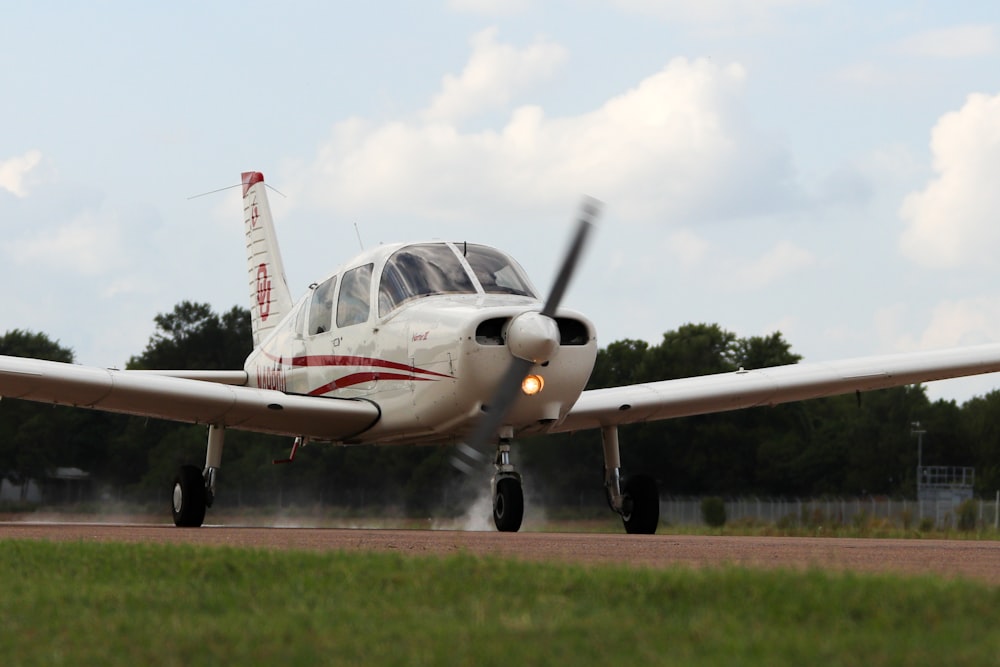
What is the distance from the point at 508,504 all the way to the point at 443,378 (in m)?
1.47

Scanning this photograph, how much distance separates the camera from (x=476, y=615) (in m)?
5.31

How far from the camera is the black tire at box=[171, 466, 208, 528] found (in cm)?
1806

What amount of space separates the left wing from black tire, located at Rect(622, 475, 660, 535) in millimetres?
777

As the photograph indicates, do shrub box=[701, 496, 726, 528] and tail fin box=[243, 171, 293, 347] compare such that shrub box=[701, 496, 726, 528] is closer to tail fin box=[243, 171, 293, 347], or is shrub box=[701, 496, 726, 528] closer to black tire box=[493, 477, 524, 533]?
tail fin box=[243, 171, 293, 347]

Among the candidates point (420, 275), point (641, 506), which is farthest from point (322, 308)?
point (641, 506)

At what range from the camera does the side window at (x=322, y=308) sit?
59.2 feet

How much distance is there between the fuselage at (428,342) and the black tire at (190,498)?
1745mm

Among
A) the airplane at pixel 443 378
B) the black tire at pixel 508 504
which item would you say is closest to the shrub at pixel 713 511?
the airplane at pixel 443 378

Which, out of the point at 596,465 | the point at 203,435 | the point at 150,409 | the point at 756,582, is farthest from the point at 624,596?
the point at 203,435

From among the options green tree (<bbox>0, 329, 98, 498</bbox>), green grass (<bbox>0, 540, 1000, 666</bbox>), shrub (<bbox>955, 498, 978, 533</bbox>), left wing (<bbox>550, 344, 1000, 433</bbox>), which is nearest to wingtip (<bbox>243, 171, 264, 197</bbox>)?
left wing (<bbox>550, 344, 1000, 433</bbox>)

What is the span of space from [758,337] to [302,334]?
193ft

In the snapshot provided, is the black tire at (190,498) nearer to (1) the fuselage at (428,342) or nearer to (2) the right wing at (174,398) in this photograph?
(2) the right wing at (174,398)

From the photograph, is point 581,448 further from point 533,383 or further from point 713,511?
point 533,383

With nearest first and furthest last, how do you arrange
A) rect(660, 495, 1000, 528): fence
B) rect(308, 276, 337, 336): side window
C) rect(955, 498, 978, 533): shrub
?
rect(308, 276, 337, 336): side window → rect(955, 498, 978, 533): shrub → rect(660, 495, 1000, 528): fence
